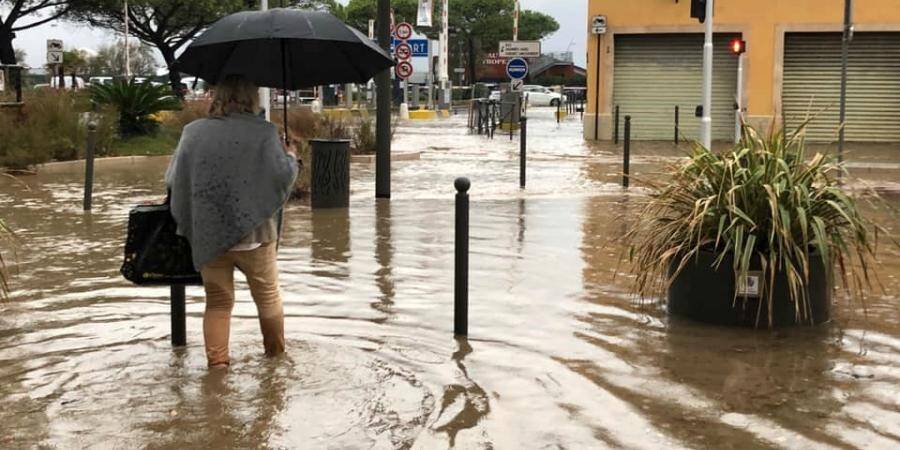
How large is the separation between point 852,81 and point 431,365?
88.5 feet

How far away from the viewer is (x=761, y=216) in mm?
6656

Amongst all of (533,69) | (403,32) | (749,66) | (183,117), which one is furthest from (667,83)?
(533,69)

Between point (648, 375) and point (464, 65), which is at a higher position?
point (464, 65)

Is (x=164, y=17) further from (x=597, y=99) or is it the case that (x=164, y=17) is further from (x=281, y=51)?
(x=281, y=51)

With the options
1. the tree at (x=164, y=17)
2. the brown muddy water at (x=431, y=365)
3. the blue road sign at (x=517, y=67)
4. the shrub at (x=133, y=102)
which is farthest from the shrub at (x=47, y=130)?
the tree at (x=164, y=17)

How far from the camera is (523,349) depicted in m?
6.26

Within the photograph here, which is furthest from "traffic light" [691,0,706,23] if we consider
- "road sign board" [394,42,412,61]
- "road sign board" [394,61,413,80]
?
"road sign board" [394,42,412,61]

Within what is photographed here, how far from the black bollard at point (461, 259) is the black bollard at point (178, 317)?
1.72m

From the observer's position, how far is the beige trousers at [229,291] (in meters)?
5.49

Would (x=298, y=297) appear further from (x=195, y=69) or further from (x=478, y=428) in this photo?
(x=478, y=428)

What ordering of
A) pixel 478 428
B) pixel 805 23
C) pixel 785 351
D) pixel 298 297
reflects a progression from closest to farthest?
pixel 478 428
pixel 785 351
pixel 298 297
pixel 805 23

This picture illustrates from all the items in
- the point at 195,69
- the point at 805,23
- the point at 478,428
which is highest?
the point at 805,23

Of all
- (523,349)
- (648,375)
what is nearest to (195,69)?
(523,349)

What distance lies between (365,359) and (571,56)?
309ft
